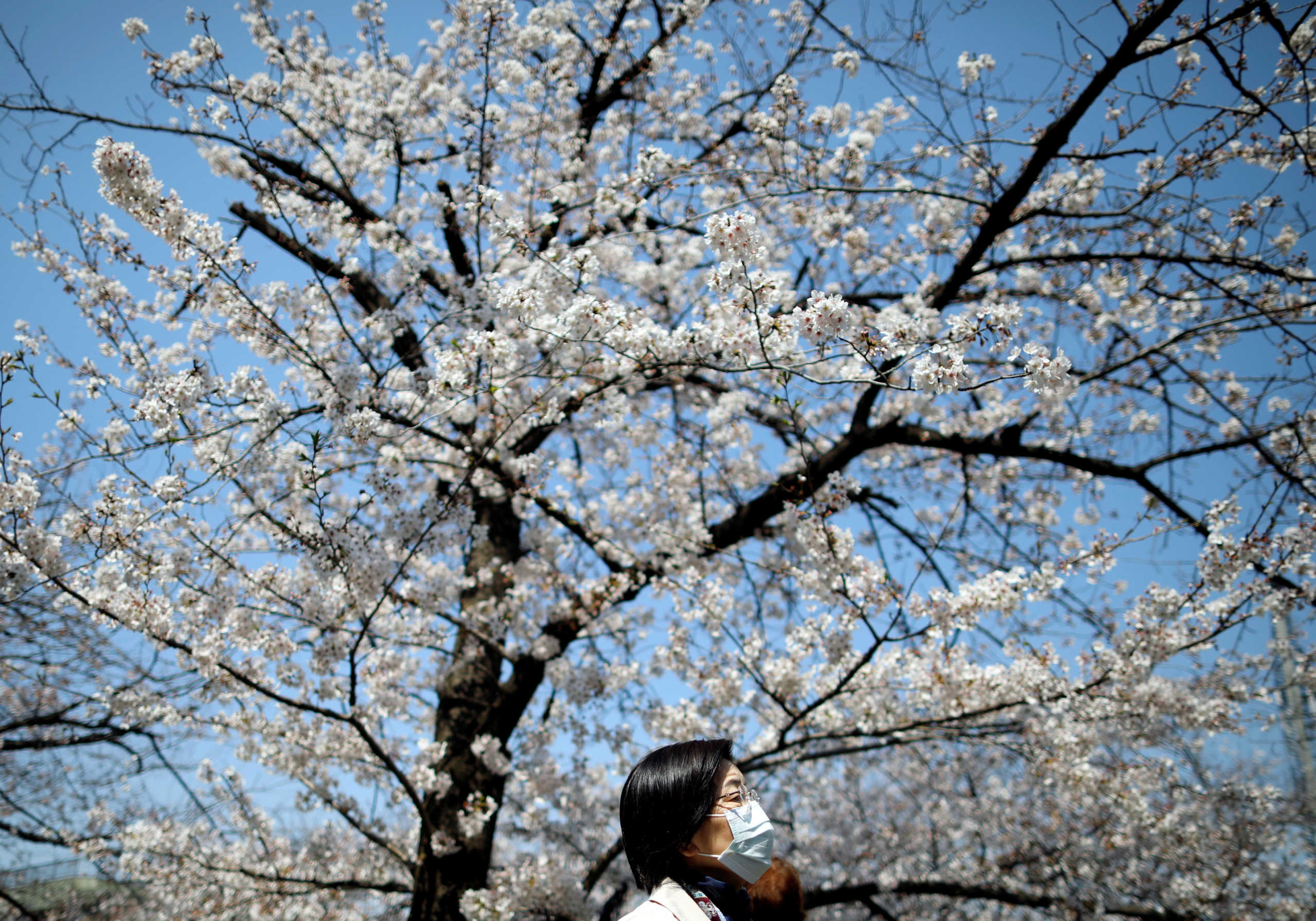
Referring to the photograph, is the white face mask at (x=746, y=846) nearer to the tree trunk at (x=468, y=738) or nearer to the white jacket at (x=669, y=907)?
the white jacket at (x=669, y=907)

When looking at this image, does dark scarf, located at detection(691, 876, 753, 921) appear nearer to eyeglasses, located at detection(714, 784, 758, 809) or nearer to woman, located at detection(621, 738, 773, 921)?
woman, located at detection(621, 738, 773, 921)

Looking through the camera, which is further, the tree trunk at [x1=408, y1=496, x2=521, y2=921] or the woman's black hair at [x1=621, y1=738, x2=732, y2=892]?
the tree trunk at [x1=408, y1=496, x2=521, y2=921]

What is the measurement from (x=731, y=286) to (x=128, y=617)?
3059 millimetres

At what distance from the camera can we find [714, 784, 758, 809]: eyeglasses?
171 centimetres

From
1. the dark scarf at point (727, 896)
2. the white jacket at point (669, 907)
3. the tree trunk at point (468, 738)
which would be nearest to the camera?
the white jacket at point (669, 907)

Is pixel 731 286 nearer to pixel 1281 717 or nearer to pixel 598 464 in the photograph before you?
pixel 598 464

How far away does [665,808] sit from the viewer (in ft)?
5.44

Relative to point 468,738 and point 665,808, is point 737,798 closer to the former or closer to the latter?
point 665,808

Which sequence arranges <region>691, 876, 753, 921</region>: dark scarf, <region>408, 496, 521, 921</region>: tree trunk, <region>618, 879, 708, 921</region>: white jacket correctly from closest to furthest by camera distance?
<region>618, 879, 708, 921</region>: white jacket < <region>691, 876, 753, 921</region>: dark scarf < <region>408, 496, 521, 921</region>: tree trunk

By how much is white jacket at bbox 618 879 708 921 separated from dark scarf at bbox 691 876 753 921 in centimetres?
5

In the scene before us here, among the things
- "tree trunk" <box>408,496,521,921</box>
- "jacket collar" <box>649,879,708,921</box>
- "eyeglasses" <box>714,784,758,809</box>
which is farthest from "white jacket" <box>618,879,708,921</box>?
"tree trunk" <box>408,496,521,921</box>

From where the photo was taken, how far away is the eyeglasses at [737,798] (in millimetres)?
1710

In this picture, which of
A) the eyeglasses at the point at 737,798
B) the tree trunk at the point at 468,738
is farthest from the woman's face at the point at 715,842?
the tree trunk at the point at 468,738

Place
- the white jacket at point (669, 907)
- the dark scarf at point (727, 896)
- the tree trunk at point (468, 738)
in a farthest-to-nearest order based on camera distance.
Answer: the tree trunk at point (468, 738)
the dark scarf at point (727, 896)
the white jacket at point (669, 907)
